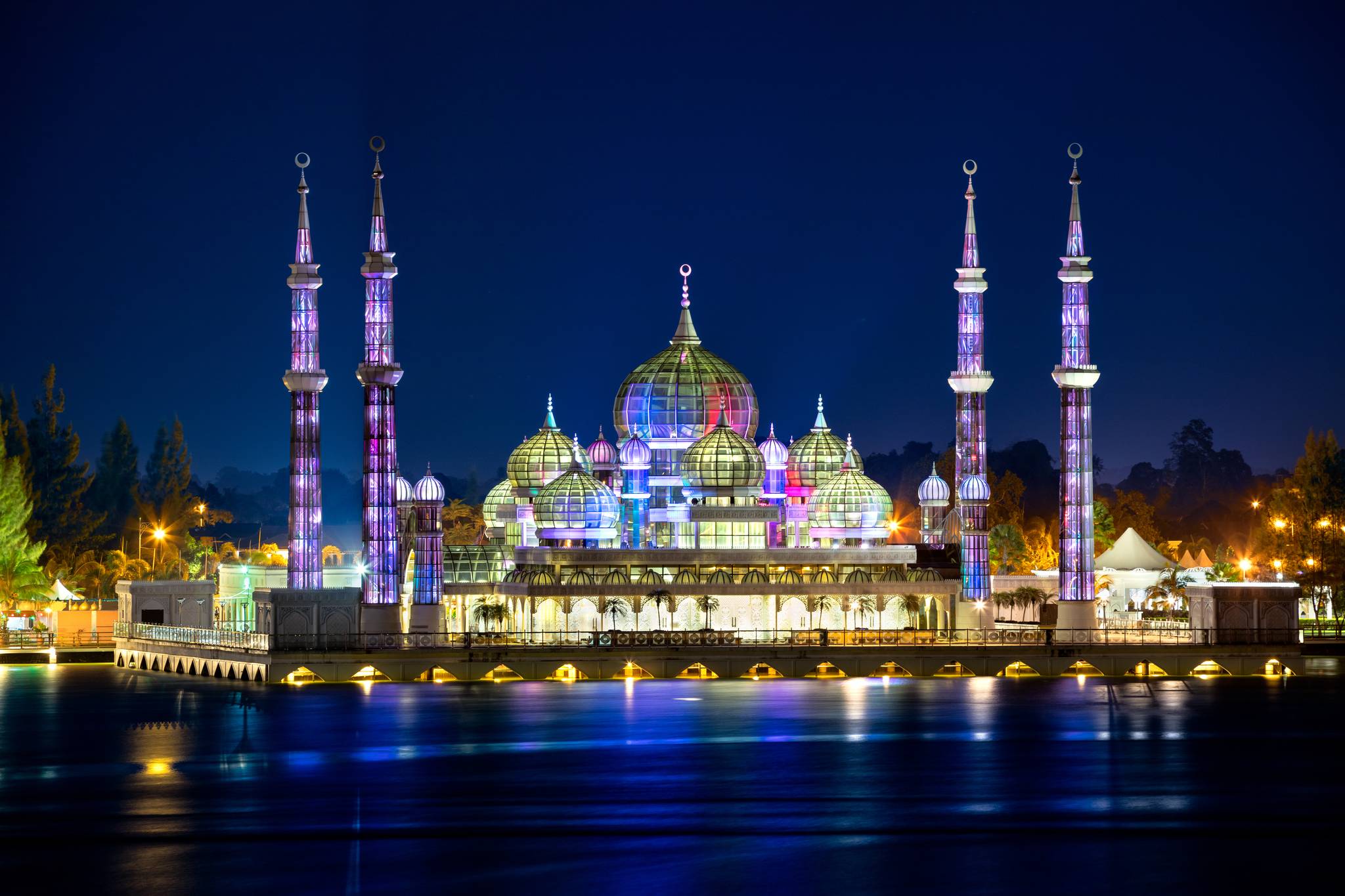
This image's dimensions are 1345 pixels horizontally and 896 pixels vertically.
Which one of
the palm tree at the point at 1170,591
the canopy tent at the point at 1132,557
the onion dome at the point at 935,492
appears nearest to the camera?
the palm tree at the point at 1170,591

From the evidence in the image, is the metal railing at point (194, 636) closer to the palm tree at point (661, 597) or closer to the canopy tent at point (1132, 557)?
the palm tree at point (661, 597)

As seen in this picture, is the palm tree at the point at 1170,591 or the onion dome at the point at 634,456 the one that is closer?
the onion dome at the point at 634,456

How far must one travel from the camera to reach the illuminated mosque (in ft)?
352

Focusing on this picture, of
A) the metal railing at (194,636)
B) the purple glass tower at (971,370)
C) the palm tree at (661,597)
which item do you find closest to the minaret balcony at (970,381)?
the purple glass tower at (971,370)

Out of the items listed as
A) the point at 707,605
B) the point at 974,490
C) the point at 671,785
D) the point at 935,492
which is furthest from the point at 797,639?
the point at 671,785

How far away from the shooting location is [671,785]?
7631cm

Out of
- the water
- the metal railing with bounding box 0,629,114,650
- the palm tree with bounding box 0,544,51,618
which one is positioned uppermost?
the palm tree with bounding box 0,544,51,618

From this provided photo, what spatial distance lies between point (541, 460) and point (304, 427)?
15.0 m

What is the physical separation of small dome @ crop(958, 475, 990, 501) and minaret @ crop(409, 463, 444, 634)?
23.6 metres

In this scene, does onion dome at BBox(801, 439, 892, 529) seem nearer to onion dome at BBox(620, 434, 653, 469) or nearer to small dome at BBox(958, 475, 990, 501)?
small dome at BBox(958, 475, 990, 501)

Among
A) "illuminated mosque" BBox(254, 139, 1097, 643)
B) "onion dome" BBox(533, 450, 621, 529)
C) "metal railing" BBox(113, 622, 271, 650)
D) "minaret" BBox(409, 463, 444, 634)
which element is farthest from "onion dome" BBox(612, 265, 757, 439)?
"metal railing" BBox(113, 622, 271, 650)

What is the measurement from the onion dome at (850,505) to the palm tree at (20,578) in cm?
3887

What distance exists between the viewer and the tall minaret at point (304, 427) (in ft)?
359

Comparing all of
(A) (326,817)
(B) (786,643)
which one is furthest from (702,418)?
(A) (326,817)
